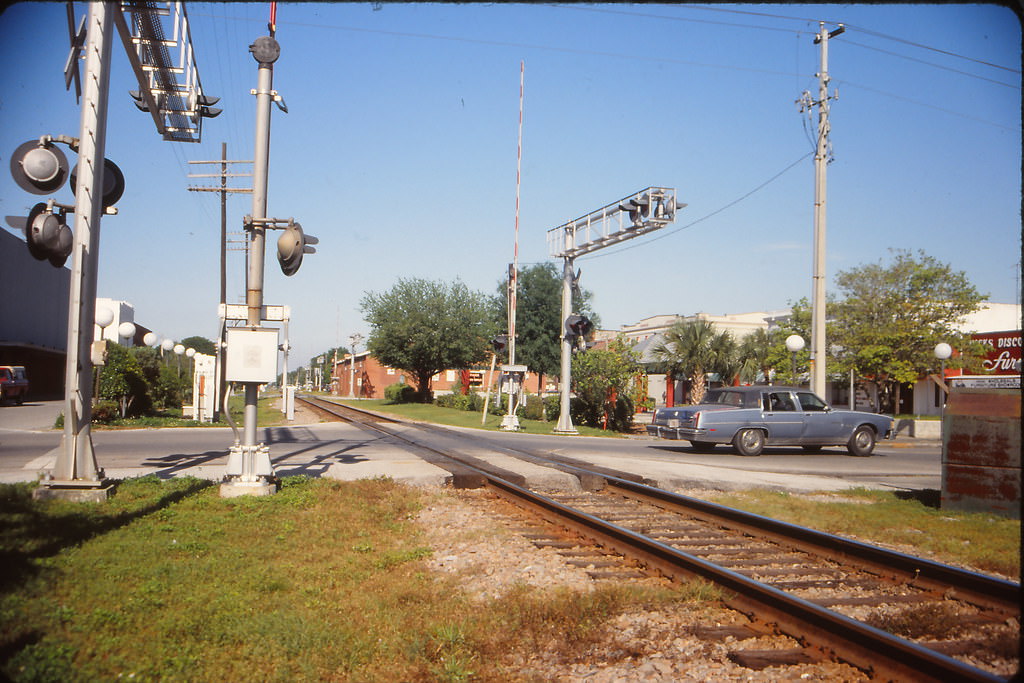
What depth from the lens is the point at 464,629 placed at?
472cm

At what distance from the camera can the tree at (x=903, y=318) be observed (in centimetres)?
3481

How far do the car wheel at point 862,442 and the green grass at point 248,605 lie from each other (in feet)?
46.6

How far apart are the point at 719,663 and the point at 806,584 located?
6.46 ft

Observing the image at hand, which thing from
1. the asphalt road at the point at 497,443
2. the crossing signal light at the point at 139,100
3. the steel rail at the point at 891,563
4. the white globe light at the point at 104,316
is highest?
the crossing signal light at the point at 139,100

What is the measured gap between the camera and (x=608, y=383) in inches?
1027

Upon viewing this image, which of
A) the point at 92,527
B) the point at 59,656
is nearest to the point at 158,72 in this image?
the point at 92,527

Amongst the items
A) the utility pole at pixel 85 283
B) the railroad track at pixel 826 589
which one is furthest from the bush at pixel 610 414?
the utility pole at pixel 85 283

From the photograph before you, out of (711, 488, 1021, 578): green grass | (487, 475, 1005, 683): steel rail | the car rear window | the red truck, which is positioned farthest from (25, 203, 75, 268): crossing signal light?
the red truck

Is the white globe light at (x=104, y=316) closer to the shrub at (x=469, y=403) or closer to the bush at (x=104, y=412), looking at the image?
the bush at (x=104, y=412)

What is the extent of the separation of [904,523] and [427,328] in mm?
44370

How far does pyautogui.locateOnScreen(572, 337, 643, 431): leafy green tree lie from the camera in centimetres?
2594

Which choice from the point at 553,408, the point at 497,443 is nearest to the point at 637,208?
the point at 497,443

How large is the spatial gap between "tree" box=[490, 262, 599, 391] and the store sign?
28.3 meters

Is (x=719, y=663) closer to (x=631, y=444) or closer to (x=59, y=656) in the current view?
(x=59, y=656)
